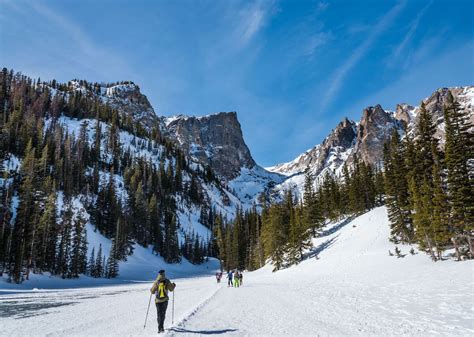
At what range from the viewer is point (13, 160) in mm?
91188

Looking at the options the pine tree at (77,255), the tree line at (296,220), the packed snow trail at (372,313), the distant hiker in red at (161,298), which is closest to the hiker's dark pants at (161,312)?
the distant hiker in red at (161,298)

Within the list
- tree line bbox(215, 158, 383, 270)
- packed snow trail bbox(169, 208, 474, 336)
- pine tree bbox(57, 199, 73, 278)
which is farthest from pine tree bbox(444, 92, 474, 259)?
pine tree bbox(57, 199, 73, 278)

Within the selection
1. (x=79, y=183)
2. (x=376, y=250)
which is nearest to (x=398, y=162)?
(x=376, y=250)

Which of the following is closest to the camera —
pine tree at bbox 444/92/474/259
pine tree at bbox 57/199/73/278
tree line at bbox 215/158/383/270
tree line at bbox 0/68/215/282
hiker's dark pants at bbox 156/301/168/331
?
hiker's dark pants at bbox 156/301/168/331

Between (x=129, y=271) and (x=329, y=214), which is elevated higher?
(x=329, y=214)

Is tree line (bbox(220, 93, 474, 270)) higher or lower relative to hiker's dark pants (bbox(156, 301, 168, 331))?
higher

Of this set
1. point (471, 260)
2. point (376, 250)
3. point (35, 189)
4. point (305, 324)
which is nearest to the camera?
point (305, 324)

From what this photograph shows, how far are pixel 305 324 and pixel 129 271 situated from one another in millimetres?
76315

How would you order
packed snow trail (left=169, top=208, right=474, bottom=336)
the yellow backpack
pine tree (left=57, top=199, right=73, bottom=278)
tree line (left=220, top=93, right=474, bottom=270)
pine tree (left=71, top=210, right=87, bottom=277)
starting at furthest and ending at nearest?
1. pine tree (left=71, top=210, right=87, bottom=277)
2. pine tree (left=57, top=199, right=73, bottom=278)
3. tree line (left=220, top=93, right=474, bottom=270)
4. the yellow backpack
5. packed snow trail (left=169, top=208, right=474, bottom=336)

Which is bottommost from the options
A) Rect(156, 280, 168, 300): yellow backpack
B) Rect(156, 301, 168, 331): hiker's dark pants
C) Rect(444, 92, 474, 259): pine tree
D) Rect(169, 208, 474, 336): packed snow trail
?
Rect(169, 208, 474, 336): packed snow trail

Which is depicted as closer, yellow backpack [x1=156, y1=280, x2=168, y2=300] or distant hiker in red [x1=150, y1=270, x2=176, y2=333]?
distant hiker in red [x1=150, y1=270, x2=176, y2=333]

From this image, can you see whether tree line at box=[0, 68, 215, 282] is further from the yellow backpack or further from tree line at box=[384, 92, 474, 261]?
tree line at box=[384, 92, 474, 261]

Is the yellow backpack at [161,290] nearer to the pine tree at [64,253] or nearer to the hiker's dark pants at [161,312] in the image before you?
the hiker's dark pants at [161,312]

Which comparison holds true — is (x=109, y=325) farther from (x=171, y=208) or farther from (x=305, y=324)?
(x=171, y=208)
